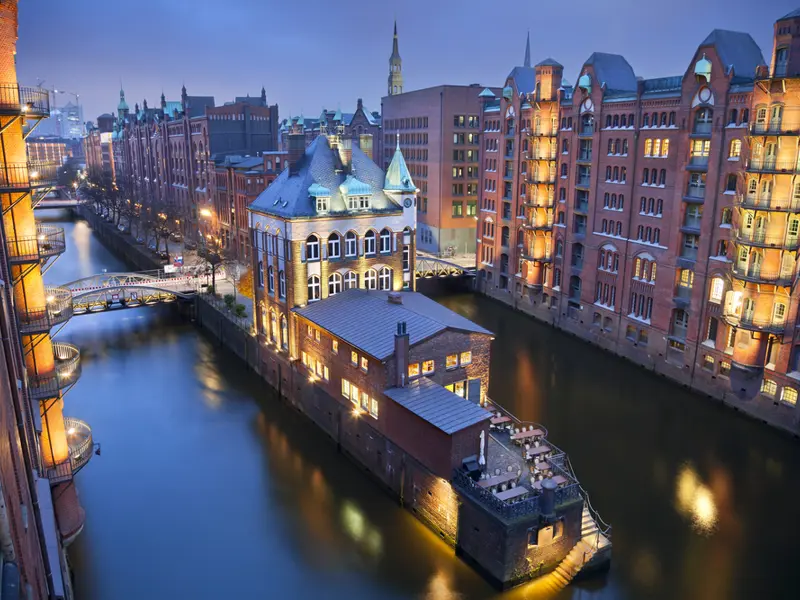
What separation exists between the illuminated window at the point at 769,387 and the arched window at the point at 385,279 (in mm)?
29939

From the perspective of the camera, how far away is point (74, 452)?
31859mm

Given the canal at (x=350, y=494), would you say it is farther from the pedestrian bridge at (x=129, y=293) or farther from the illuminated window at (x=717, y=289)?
the pedestrian bridge at (x=129, y=293)

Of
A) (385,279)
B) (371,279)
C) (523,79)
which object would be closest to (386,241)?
(385,279)

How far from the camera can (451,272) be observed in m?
90.3

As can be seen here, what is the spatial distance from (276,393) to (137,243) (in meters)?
73.0

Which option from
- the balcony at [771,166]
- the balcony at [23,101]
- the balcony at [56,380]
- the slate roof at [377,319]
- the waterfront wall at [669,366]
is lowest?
the waterfront wall at [669,366]

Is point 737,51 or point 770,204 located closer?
point 770,204

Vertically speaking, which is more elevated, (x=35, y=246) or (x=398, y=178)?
(x=398, y=178)

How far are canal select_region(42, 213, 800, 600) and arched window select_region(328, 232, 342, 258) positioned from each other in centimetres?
1319

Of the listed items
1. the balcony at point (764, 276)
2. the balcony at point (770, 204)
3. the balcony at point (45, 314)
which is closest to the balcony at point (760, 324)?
the balcony at point (764, 276)

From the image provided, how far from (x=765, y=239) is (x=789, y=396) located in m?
11.6

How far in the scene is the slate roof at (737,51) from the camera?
168 ft

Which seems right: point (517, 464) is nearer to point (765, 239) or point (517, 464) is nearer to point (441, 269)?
point (765, 239)

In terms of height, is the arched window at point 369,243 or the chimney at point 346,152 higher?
the chimney at point 346,152
